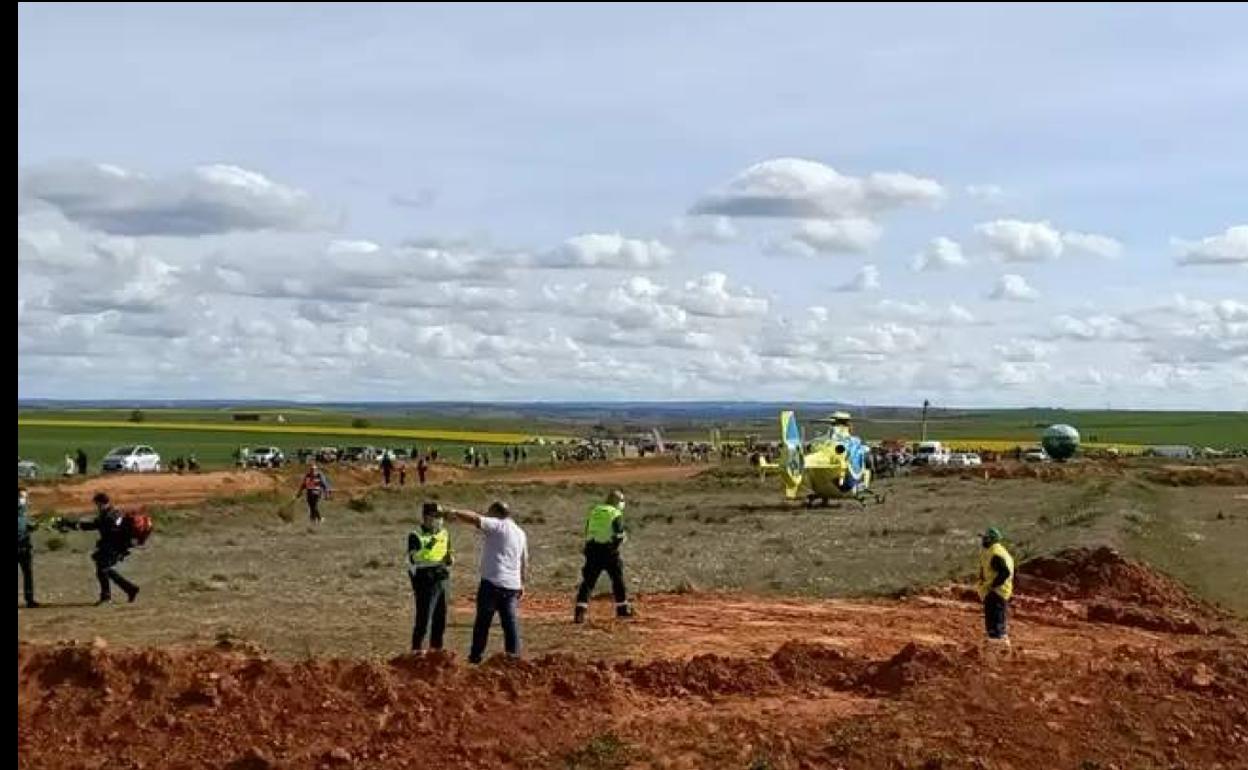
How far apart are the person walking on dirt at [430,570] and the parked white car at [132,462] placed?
5953cm

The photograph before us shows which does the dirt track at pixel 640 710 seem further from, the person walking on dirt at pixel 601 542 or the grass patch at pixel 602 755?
the person walking on dirt at pixel 601 542

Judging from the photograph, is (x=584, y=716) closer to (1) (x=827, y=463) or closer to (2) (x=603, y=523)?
(2) (x=603, y=523)

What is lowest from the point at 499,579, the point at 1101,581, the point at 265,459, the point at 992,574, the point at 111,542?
the point at 1101,581

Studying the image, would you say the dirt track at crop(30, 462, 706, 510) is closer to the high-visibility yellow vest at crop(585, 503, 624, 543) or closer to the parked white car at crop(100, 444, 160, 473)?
the parked white car at crop(100, 444, 160, 473)

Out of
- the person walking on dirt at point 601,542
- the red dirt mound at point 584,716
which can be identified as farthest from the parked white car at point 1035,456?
the red dirt mound at point 584,716

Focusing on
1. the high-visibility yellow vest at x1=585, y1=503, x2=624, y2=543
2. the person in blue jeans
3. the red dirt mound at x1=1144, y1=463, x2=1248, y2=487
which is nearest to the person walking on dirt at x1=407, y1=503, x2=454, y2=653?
the person in blue jeans

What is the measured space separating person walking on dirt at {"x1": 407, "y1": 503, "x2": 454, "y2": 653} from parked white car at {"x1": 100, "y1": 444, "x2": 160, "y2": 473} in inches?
2344

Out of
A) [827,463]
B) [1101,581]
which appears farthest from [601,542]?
[827,463]

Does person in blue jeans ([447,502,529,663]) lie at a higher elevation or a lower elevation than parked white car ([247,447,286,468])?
higher

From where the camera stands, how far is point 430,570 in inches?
673

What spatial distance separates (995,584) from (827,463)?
3061 centimetres

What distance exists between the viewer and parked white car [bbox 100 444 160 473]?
73812 millimetres

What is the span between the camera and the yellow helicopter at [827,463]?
160ft

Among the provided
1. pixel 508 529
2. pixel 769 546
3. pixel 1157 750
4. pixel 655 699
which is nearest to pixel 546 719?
pixel 655 699
